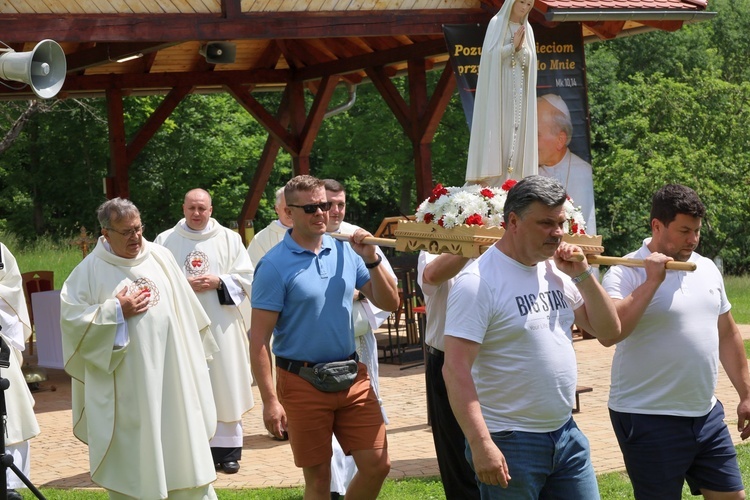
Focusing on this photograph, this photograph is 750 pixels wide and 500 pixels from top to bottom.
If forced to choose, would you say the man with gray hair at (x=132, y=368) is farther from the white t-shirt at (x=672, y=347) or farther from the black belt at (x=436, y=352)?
the white t-shirt at (x=672, y=347)

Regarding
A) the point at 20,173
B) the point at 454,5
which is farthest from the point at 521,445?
the point at 20,173

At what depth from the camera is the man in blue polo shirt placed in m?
5.84

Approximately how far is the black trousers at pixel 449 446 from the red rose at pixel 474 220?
99cm

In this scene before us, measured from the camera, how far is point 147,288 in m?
6.96

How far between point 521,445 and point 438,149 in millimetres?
28323

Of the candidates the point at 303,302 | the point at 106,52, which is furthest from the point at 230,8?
the point at 303,302

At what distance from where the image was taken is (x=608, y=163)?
3450cm

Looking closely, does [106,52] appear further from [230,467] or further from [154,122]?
[230,467]

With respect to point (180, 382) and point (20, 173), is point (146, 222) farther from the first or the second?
point (180, 382)

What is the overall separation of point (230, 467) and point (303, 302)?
120 inches

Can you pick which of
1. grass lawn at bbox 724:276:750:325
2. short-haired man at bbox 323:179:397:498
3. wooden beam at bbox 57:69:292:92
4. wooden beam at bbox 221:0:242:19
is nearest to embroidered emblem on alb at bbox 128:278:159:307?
short-haired man at bbox 323:179:397:498

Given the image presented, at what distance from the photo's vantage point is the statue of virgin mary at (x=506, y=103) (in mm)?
7723

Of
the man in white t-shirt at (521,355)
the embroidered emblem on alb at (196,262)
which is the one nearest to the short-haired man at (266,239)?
the embroidered emblem on alb at (196,262)

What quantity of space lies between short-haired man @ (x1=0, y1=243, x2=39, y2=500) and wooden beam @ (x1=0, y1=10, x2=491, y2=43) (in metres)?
2.71
